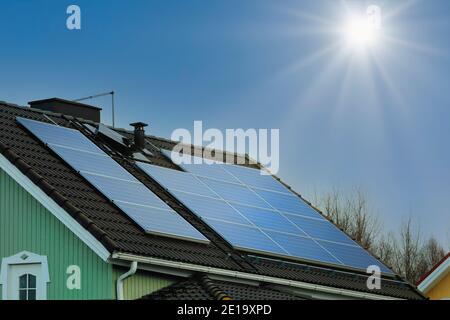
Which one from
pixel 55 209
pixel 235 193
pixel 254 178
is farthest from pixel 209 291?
pixel 254 178

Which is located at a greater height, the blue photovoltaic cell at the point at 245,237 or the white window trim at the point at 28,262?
the blue photovoltaic cell at the point at 245,237

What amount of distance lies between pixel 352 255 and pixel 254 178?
12.8ft

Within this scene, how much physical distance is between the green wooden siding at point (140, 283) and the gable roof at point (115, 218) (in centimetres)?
50

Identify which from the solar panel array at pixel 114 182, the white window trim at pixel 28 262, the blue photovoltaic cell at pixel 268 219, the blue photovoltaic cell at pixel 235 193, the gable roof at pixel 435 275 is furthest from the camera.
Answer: the gable roof at pixel 435 275

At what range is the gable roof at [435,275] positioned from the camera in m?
32.2

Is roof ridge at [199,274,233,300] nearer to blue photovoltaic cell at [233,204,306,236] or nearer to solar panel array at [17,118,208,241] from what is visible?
solar panel array at [17,118,208,241]

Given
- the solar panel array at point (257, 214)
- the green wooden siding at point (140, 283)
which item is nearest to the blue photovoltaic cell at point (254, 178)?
the solar panel array at point (257, 214)

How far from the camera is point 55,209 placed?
68.6 ft

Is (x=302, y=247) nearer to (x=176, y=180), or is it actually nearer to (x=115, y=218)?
(x=176, y=180)

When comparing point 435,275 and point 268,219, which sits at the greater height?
point 268,219

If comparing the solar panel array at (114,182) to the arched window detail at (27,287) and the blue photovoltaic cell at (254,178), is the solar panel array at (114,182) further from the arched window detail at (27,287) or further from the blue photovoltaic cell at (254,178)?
the blue photovoltaic cell at (254,178)
